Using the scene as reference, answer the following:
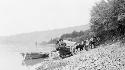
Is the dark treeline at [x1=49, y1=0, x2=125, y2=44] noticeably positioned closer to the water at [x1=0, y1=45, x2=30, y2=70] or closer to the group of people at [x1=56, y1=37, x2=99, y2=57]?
the group of people at [x1=56, y1=37, x2=99, y2=57]

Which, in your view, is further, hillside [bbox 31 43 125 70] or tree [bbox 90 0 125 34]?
tree [bbox 90 0 125 34]

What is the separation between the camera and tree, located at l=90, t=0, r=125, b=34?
21.7m

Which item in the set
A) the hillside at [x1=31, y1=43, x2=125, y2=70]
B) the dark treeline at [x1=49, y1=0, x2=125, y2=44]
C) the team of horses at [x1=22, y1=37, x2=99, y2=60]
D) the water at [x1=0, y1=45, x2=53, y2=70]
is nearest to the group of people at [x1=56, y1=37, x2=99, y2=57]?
the team of horses at [x1=22, y1=37, x2=99, y2=60]

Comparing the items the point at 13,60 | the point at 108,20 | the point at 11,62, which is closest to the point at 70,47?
the point at 108,20

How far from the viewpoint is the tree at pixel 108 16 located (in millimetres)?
21666

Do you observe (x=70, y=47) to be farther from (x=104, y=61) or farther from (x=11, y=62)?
(x=104, y=61)

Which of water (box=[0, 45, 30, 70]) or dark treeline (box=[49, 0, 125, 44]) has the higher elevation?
dark treeline (box=[49, 0, 125, 44])

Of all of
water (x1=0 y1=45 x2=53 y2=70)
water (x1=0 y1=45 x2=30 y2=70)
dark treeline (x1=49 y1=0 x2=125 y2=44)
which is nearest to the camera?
dark treeline (x1=49 y1=0 x2=125 y2=44)

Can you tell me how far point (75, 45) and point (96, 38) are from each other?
2557 mm

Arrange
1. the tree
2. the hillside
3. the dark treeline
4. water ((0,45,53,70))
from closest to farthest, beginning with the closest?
the hillside, the tree, the dark treeline, water ((0,45,53,70))

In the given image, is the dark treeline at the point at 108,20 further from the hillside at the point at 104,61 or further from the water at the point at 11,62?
the water at the point at 11,62

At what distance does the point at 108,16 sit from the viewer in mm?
23109

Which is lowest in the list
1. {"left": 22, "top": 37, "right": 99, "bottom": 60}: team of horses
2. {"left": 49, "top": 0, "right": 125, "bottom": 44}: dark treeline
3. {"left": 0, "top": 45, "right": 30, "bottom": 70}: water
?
{"left": 0, "top": 45, "right": 30, "bottom": 70}: water

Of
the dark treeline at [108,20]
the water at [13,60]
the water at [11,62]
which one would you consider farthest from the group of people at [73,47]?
the water at [11,62]
